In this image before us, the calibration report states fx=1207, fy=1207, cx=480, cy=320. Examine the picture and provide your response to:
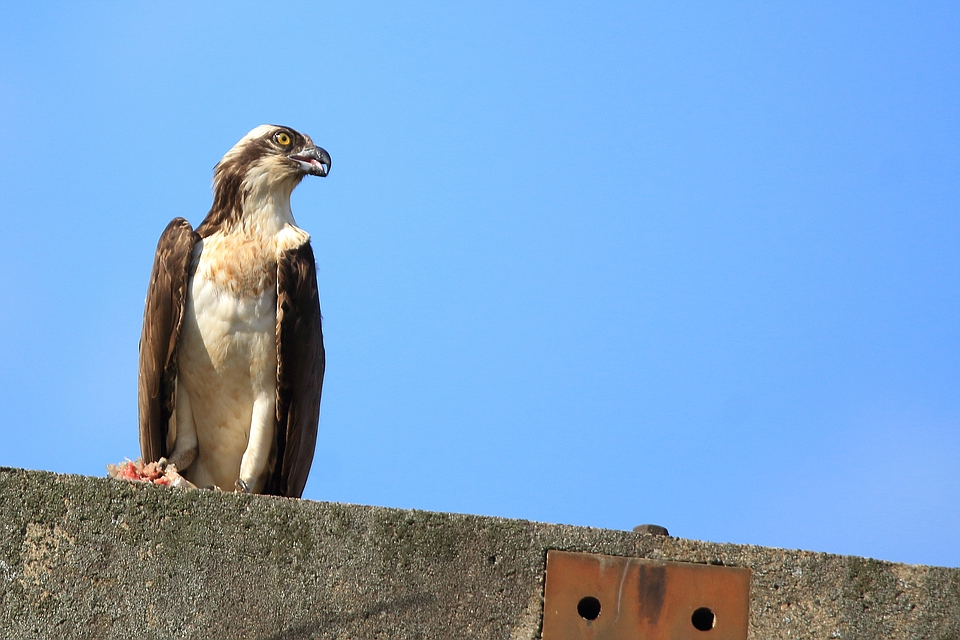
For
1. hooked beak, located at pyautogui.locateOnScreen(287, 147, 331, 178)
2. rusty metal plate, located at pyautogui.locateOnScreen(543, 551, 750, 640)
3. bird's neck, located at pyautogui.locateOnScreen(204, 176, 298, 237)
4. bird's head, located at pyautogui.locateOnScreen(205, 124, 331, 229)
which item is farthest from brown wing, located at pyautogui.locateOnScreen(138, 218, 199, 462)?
rusty metal plate, located at pyautogui.locateOnScreen(543, 551, 750, 640)

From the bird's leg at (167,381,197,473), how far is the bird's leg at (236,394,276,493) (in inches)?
12.8

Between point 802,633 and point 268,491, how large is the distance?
10.4 ft

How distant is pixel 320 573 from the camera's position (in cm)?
379

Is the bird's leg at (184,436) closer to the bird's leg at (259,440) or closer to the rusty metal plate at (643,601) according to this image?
the bird's leg at (259,440)

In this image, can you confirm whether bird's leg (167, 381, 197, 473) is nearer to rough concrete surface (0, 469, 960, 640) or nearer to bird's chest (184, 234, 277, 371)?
bird's chest (184, 234, 277, 371)

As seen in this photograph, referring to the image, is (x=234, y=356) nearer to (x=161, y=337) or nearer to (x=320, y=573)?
(x=161, y=337)

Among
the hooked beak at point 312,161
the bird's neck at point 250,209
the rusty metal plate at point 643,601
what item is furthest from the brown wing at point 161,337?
the rusty metal plate at point 643,601

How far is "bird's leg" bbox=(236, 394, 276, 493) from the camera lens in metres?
6.02

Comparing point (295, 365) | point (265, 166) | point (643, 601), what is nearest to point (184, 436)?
point (295, 365)

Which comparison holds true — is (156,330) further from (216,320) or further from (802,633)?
(802,633)

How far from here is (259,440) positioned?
6.02 m

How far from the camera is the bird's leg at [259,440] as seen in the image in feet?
19.7

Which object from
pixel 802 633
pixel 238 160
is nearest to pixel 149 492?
pixel 802 633

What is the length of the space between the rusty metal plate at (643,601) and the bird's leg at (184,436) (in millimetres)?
2859
